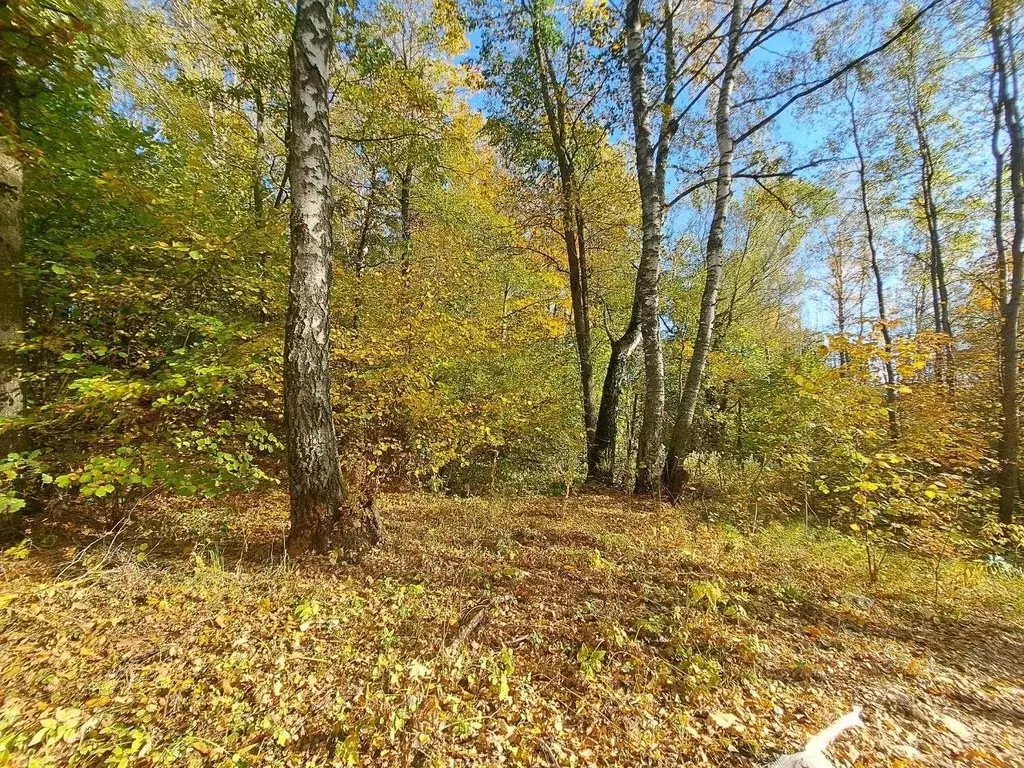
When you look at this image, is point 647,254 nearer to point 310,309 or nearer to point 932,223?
point 310,309

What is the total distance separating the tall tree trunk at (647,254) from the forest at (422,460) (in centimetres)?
5

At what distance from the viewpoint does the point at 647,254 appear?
254 inches

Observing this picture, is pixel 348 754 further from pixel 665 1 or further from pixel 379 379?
pixel 665 1

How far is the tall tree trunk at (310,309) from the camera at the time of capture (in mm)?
3291

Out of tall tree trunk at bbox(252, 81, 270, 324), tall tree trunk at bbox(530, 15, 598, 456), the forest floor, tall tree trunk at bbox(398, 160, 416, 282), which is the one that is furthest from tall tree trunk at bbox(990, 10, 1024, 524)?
tall tree trunk at bbox(252, 81, 270, 324)

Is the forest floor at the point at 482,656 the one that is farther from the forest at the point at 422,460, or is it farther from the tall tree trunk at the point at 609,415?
the tall tree trunk at the point at 609,415

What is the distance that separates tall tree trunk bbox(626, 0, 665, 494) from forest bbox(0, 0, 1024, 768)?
0.16 feet

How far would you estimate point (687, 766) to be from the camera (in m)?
1.70

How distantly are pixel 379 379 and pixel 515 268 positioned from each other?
19.0 ft

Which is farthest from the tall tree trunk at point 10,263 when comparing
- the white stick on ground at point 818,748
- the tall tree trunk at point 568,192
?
the tall tree trunk at point 568,192

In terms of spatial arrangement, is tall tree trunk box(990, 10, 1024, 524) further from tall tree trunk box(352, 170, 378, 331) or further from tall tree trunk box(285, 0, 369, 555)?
tall tree trunk box(352, 170, 378, 331)

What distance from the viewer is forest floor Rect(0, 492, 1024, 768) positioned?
69.7 inches

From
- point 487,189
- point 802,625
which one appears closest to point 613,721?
point 802,625

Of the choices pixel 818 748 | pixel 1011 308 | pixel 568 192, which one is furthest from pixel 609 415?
pixel 1011 308
